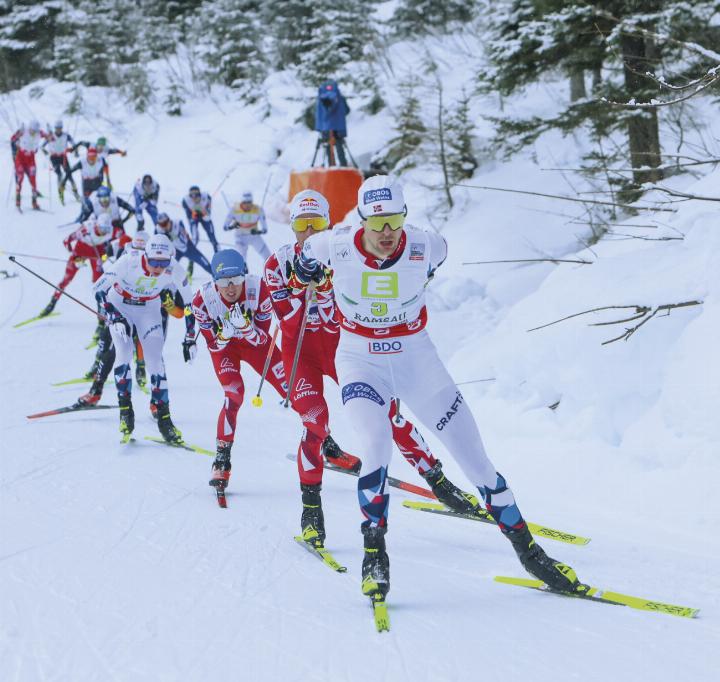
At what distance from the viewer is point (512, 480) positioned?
5.99 m

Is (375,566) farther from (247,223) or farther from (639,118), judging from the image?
(247,223)

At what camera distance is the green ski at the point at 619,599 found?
3.47 m

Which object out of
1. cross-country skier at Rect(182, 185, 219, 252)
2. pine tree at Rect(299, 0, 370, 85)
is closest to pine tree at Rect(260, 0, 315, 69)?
pine tree at Rect(299, 0, 370, 85)

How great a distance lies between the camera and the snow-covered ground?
3.22 meters

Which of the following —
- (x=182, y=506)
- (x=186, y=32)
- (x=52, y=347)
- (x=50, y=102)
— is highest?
(x=186, y=32)

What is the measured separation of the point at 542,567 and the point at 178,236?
10926 mm

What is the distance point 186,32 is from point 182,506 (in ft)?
114

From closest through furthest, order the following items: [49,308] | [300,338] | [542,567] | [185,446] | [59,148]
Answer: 1. [542,567]
2. [300,338]
3. [185,446]
4. [49,308]
5. [59,148]

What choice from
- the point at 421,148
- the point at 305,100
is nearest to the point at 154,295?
the point at 421,148

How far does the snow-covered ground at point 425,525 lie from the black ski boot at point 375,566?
0.16 m

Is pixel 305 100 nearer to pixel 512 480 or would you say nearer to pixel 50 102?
pixel 50 102

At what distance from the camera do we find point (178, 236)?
13.3 meters

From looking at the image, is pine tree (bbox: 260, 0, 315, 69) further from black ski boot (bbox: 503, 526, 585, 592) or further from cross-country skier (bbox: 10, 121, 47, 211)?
black ski boot (bbox: 503, 526, 585, 592)

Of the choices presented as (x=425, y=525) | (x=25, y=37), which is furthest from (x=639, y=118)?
(x=25, y=37)
